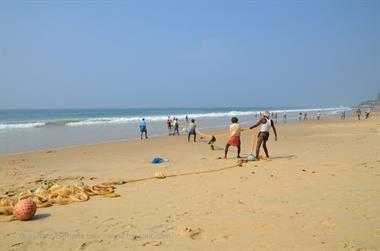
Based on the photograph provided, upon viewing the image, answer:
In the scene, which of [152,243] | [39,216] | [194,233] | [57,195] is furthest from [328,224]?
[57,195]

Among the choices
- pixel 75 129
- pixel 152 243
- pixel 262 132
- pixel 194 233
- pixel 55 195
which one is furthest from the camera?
pixel 75 129

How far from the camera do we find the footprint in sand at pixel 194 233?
4957 millimetres

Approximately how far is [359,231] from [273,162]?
22.6 ft

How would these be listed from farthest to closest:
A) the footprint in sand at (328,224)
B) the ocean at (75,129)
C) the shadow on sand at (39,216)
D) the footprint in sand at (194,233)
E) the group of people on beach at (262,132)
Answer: the ocean at (75,129) → the group of people on beach at (262,132) → the shadow on sand at (39,216) → the footprint in sand at (328,224) → the footprint in sand at (194,233)

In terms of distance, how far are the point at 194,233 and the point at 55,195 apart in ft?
11.6

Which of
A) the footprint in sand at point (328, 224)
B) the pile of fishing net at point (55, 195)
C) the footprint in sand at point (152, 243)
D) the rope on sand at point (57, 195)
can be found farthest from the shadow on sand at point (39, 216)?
the footprint in sand at point (328, 224)

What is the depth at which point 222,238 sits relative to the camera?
192 inches

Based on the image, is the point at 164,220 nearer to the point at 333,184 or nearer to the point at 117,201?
the point at 117,201

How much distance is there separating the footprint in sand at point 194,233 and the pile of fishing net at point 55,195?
280 centimetres

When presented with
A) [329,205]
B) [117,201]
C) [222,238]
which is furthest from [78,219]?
[329,205]

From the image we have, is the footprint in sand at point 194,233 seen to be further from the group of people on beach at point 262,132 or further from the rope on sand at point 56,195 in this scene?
the group of people on beach at point 262,132

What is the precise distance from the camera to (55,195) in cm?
729

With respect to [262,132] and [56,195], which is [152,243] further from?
[262,132]

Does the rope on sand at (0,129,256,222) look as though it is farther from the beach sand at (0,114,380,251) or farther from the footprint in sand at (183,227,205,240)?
the footprint in sand at (183,227,205,240)
